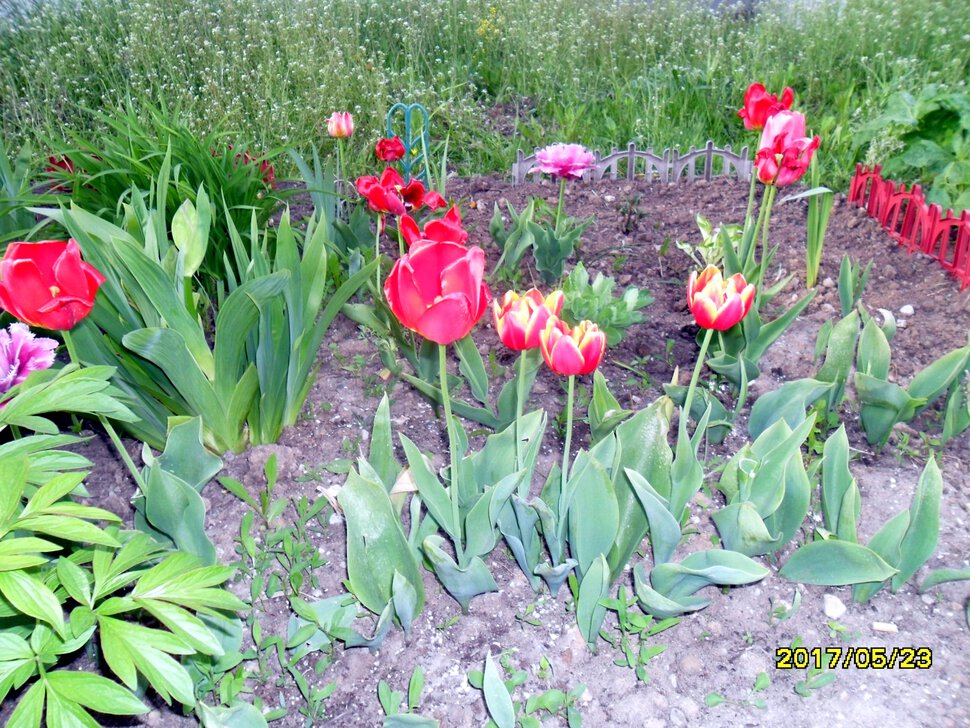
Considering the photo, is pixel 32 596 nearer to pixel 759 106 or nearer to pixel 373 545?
pixel 373 545

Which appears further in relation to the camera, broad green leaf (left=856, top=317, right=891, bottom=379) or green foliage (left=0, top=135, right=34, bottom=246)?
green foliage (left=0, top=135, right=34, bottom=246)

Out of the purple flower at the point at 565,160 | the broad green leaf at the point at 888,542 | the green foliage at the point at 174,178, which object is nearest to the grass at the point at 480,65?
the green foliage at the point at 174,178

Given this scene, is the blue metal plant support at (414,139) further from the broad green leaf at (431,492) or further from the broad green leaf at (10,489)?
the broad green leaf at (10,489)

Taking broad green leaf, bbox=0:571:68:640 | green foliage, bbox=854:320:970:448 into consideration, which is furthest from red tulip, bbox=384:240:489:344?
green foliage, bbox=854:320:970:448

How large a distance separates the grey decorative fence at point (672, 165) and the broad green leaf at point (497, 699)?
8.82ft

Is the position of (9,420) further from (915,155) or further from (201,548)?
(915,155)

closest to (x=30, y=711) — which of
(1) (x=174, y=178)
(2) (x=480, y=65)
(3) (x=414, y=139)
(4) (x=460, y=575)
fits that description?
(4) (x=460, y=575)

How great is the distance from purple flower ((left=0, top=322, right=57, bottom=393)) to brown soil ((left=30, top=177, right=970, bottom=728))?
2.05ft

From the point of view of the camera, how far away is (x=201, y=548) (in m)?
1.61

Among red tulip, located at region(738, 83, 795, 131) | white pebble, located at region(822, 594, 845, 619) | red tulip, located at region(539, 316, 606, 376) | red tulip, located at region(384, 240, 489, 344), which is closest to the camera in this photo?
red tulip, located at region(384, 240, 489, 344)

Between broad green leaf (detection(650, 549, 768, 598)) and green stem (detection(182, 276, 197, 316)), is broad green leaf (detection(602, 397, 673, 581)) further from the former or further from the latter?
green stem (detection(182, 276, 197, 316))

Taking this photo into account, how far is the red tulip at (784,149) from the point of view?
216cm

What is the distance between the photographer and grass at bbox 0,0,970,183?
4266 mm

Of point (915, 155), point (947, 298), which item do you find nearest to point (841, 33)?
point (915, 155)
